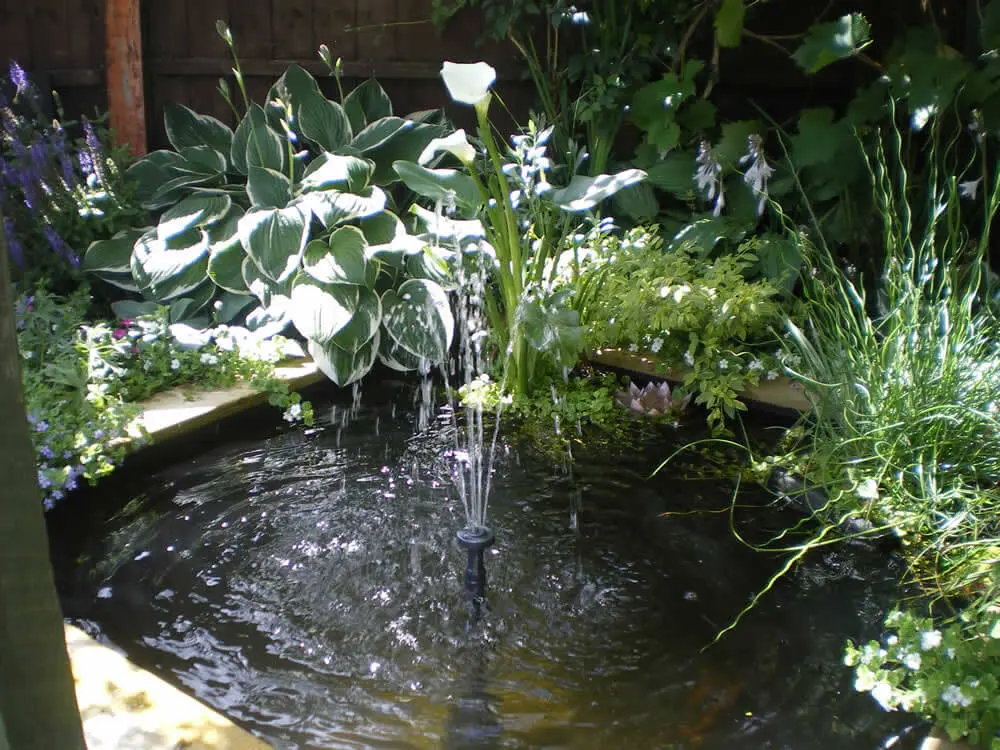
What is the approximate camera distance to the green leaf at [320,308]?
327cm

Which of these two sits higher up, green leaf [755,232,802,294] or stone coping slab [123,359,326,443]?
green leaf [755,232,802,294]

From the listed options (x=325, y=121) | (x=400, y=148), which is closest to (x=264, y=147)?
(x=325, y=121)

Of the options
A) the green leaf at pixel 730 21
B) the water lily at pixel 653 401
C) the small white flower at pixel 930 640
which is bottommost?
the water lily at pixel 653 401

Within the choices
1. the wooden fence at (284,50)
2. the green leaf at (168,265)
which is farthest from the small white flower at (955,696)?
the wooden fence at (284,50)

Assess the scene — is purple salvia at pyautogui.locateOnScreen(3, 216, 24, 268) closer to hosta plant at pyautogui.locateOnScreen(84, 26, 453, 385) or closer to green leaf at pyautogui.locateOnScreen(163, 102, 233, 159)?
hosta plant at pyautogui.locateOnScreen(84, 26, 453, 385)

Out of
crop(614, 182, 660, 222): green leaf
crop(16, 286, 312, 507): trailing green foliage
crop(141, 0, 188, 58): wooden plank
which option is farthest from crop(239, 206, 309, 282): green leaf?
crop(141, 0, 188, 58): wooden plank

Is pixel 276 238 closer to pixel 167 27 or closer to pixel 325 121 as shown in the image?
pixel 325 121

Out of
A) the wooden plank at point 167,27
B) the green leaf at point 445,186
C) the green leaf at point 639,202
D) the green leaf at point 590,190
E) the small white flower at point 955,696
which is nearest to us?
the small white flower at point 955,696

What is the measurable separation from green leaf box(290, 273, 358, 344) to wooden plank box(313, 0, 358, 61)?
5.94 ft

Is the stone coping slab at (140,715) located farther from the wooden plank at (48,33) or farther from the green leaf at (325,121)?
the wooden plank at (48,33)

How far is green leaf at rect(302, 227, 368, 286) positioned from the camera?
332cm

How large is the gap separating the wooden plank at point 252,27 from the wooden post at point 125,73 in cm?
49

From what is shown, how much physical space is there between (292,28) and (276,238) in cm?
174

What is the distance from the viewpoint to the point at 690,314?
10.0 ft
